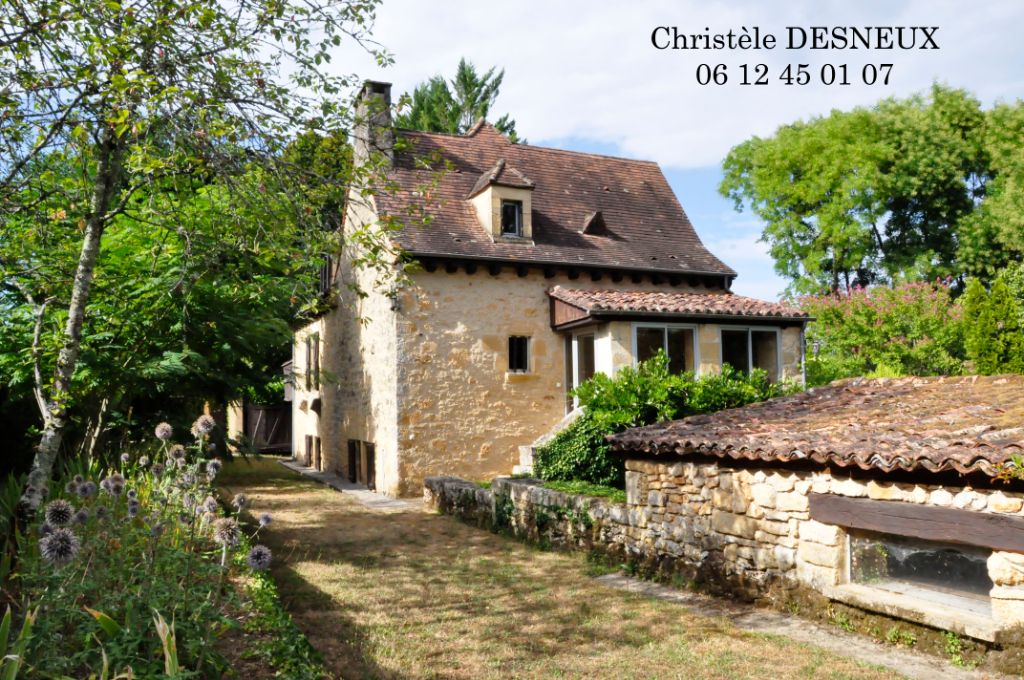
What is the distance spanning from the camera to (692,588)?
723 cm

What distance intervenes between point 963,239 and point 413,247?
22272mm

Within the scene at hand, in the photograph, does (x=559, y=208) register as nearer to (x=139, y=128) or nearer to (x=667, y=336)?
(x=667, y=336)

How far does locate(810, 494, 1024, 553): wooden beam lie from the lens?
4.94 meters

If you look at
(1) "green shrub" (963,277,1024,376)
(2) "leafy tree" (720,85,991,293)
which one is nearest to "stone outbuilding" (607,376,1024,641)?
(1) "green shrub" (963,277,1024,376)

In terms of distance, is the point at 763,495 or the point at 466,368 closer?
the point at 763,495

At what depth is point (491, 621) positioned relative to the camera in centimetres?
613

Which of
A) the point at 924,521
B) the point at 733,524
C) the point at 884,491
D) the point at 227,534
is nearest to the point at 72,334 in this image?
the point at 227,534

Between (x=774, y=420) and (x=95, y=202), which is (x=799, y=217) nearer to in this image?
(x=774, y=420)

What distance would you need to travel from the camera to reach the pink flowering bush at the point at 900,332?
2023 cm

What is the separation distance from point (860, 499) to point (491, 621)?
3138 mm

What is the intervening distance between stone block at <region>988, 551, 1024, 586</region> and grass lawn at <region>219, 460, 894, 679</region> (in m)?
1.06

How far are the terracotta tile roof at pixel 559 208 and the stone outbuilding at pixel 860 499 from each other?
7.39 m

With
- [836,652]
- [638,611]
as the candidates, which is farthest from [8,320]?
[836,652]

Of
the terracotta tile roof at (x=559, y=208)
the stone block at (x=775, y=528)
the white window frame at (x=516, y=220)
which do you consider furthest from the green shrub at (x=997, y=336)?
the stone block at (x=775, y=528)
